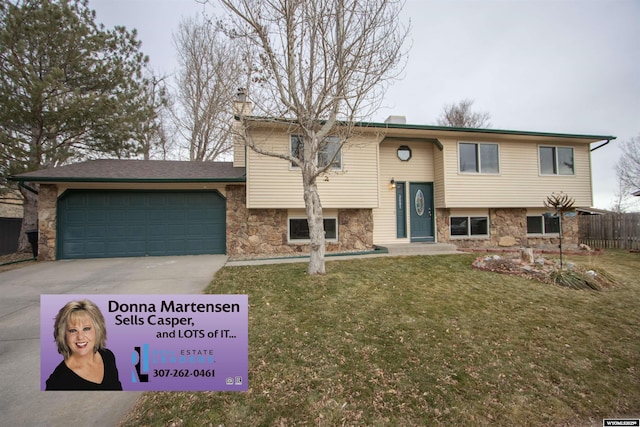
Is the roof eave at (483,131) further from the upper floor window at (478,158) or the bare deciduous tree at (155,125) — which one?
the bare deciduous tree at (155,125)

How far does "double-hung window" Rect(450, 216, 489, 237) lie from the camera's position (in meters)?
10.1

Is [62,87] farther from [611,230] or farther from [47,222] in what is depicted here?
[611,230]

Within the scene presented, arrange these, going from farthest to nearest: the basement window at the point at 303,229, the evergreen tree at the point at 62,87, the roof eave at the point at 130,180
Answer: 1. the basement window at the point at 303,229
2. the evergreen tree at the point at 62,87
3. the roof eave at the point at 130,180

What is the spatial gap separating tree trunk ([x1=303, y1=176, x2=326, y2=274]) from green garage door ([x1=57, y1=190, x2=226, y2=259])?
179 inches

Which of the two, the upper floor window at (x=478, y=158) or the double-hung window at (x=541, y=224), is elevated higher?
the upper floor window at (x=478, y=158)

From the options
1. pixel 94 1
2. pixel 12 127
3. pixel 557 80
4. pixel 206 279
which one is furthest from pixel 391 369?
pixel 557 80

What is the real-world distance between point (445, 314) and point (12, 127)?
13.5 m

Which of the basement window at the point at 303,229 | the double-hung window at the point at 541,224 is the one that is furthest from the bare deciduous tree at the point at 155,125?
the double-hung window at the point at 541,224

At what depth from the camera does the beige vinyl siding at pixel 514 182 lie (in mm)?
9555

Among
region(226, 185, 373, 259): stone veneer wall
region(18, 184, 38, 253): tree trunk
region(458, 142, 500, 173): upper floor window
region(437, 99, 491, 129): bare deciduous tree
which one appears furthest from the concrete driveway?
region(437, 99, 491, 129): bare deciduous tree

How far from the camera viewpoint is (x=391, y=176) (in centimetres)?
970

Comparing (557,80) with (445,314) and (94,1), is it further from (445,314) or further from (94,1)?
(94,1)

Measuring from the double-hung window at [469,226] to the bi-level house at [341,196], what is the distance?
0.04 meters

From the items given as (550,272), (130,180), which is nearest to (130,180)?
(130,180)
